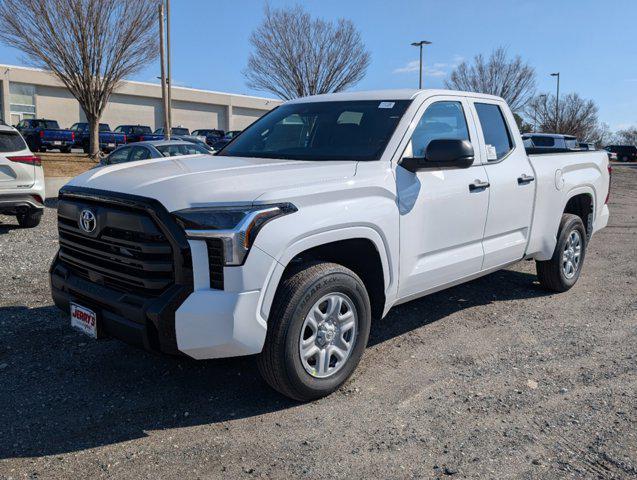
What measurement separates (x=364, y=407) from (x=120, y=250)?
1717 millimetres

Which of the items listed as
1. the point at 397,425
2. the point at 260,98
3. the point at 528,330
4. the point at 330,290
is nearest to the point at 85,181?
the point at 330,290

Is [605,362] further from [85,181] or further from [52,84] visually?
[52,84]

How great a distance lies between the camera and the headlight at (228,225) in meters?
3.08

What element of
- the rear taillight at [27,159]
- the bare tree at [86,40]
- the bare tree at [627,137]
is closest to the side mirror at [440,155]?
the rear taillight at [27,159]

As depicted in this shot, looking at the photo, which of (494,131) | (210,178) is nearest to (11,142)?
(210,178)

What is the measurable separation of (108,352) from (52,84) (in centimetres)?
4548

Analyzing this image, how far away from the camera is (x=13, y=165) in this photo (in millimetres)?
8852

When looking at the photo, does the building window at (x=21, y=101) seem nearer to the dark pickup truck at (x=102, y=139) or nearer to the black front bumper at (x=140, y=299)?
the dark pickup truck at (x=102, y=139)

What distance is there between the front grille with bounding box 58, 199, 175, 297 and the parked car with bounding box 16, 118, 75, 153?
28679mm

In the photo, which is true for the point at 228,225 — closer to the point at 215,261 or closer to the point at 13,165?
the point at 215,261

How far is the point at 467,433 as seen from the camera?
3.33 metres

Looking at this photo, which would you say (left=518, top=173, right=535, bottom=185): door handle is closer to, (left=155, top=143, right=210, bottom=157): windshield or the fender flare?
the fender flare

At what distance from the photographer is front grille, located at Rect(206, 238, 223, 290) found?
10.2 feet

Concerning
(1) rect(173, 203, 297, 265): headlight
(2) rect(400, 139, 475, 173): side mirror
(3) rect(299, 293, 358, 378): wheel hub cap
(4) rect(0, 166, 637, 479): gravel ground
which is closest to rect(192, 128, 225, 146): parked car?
(4) rect(0, 166, 637, 479): gravel ground
